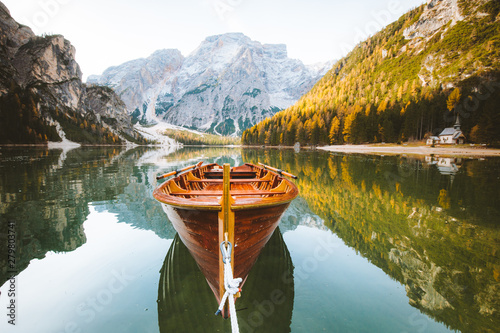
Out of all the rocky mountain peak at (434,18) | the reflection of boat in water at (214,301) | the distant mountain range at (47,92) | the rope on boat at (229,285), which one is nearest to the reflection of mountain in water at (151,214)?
the reflection of boat in water at (214,301)

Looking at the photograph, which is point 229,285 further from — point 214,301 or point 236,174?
point 236,174

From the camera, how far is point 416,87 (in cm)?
8506

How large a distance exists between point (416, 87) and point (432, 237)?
105 metres

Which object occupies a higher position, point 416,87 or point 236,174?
point 416,87

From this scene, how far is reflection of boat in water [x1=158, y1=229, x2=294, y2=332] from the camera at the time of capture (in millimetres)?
3789

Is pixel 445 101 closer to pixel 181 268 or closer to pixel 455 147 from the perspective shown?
pixel 455 147

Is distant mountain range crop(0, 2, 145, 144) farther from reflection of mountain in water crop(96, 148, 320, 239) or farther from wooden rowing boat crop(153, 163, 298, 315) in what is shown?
wooden rowing boat crop(153, 163, 298, 315)

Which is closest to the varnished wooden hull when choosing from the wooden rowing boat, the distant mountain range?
the wooden rowing boat

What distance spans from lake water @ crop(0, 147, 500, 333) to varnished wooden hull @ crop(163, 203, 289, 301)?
27.2 inches

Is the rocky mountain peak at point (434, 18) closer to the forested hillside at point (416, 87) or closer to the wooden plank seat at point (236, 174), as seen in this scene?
the forested hillside at point (416, 87)

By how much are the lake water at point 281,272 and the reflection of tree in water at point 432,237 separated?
35 mm

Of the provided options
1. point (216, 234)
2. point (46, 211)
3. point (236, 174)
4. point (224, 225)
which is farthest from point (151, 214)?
point (224, 225)

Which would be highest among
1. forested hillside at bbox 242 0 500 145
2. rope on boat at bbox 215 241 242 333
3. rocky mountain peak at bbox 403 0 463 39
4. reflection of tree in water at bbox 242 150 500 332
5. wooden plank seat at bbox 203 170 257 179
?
rocky mountain peak at bbox 403 0 463 39

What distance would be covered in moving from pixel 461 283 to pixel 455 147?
192 feet
